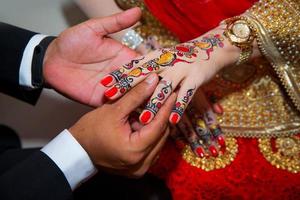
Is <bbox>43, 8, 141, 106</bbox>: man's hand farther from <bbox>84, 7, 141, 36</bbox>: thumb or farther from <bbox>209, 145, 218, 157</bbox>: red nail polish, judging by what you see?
<bbox>209, 145, 218, 157</bbox>: red nail polish

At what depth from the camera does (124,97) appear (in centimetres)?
73

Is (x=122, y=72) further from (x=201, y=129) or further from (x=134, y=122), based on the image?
(x=201, y=129)

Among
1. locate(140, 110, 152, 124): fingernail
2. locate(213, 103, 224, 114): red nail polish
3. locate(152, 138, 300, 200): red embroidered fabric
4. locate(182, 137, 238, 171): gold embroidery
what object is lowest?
locate(152, 138, 300, 200): red embroidered fabric

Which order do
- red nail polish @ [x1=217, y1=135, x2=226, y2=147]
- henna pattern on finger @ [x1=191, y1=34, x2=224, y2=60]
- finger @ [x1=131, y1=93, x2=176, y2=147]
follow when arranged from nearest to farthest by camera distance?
finger @ [x1=131, y1=93, x2=176, y2=147], henna pattern on finger @ [x1=191, y1=34, x2=224, y2=60], red nail polish @ [x1=217, y1=135, x2=226, y2=147]

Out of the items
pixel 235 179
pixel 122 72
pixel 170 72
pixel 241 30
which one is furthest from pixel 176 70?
pixel 235 179

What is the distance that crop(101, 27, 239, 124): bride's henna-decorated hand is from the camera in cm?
72

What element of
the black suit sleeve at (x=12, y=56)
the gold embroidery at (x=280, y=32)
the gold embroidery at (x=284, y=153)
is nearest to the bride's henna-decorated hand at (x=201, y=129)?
the gold embroidery at (x=284, y=153)

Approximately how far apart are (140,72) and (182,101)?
0.35 ft

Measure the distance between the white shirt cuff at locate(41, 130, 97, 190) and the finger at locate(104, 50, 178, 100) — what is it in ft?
0.51

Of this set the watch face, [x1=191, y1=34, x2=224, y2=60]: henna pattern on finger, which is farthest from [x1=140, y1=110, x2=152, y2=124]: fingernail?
the watch face

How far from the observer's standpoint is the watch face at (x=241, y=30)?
85cm

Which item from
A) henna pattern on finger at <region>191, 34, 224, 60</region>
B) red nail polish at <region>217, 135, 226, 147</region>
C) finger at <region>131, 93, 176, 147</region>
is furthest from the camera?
red nail polish at <region>217, 135, 226, 147</region>

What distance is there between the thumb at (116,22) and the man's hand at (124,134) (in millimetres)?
197

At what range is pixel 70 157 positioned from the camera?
789 millimetres
